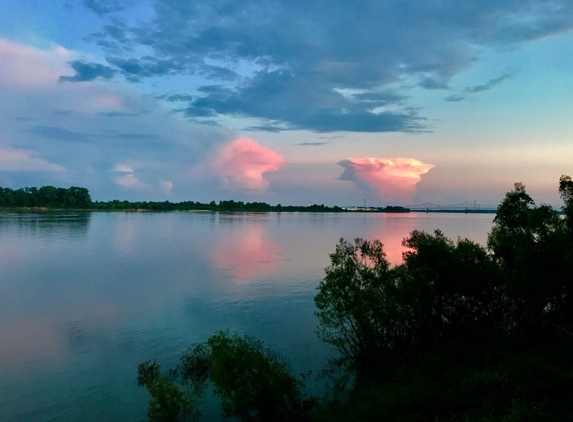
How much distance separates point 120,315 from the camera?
2984 centimetres

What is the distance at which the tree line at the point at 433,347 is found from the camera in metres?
14.3

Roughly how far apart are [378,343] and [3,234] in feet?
286

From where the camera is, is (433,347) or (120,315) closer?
(433,347)

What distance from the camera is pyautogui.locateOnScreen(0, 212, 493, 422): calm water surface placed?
17.8 meters

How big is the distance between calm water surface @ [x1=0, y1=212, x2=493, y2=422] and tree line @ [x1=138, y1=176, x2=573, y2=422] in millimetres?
1952

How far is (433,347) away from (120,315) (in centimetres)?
2265

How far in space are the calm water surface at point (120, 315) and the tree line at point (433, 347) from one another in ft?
6.40

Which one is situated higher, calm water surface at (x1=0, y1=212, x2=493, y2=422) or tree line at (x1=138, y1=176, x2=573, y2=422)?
tree line at (x1=138, y1=176, x2=573, y2=422)

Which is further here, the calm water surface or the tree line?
the calm water surface

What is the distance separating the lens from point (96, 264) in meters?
51.6

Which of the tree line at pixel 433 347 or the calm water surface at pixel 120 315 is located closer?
the tree line at pixel 433 347

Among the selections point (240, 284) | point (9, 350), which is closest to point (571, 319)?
point (240, 284)

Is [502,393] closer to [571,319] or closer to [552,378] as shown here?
[552,378]

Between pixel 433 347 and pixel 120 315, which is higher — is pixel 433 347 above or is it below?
above
